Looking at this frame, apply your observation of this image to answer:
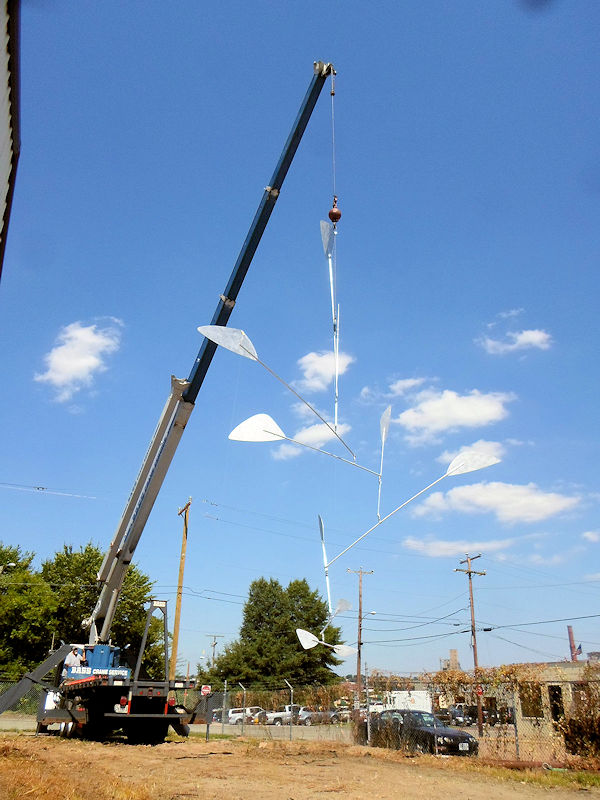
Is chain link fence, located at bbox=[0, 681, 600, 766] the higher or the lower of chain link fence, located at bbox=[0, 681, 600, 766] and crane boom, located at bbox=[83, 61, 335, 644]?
the lower

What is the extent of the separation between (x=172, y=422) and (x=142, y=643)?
5.23m

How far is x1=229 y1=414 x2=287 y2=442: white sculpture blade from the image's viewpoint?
316 inches

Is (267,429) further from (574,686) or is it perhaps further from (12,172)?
(574,686)

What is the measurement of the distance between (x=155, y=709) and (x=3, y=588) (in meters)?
35.4

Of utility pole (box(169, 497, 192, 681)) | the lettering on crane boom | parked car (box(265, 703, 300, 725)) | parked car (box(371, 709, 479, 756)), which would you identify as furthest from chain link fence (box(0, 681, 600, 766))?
parked car (box(265, 703, 300, 725))

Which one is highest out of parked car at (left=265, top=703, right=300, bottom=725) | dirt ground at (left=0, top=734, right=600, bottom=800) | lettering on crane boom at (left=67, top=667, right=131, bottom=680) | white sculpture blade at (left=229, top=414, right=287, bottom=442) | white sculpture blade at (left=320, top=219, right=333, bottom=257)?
white sculpture blade at (left=320, top=219, right=333, bottom=257)

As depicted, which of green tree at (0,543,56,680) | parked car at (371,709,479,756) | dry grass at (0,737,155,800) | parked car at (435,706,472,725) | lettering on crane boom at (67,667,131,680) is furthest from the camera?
green tree at (0,543,56,680)

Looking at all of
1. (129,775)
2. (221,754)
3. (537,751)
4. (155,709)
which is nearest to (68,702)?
(155,709)

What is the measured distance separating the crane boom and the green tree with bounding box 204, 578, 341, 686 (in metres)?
41.7

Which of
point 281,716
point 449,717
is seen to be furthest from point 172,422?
point 281,716

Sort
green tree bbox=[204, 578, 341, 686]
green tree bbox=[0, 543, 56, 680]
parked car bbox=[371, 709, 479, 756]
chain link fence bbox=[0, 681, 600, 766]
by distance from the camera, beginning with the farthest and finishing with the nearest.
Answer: green tree bbox=[204, 578, 341, 686], green tree bbox=[0, 543, 56, 680], parked car bbox=[371, 709, 479, 756], chain link fence bbox=[0, 681, 600, 766]

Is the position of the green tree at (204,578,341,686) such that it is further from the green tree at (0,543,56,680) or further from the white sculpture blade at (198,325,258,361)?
the white sculpture blade at (198,325,258,361)

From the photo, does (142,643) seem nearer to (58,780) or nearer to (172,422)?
(172,422)

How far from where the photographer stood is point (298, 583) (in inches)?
2442
